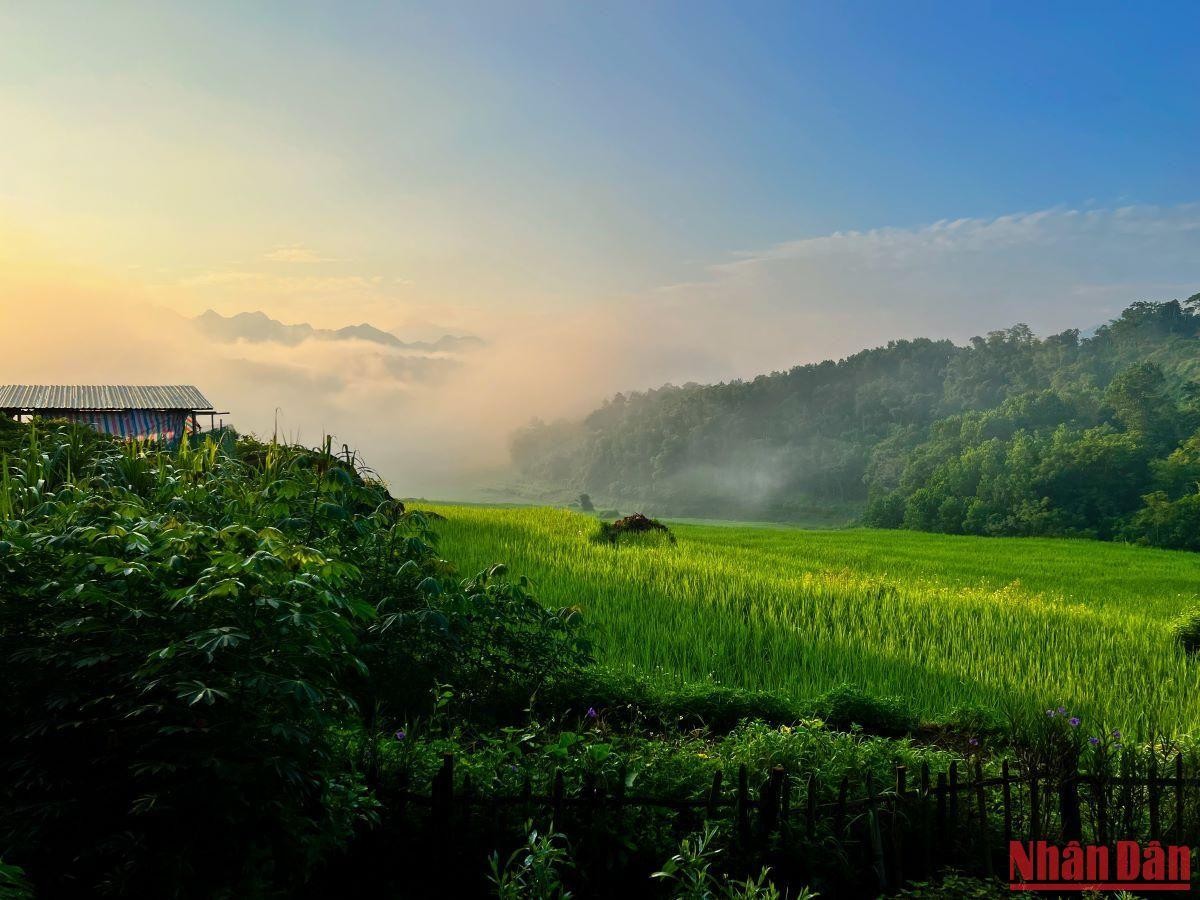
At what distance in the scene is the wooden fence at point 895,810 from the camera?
4059 mm

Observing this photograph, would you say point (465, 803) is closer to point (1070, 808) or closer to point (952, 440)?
point (1070, 808)

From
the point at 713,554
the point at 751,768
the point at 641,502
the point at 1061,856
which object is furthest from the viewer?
the point at 641,502

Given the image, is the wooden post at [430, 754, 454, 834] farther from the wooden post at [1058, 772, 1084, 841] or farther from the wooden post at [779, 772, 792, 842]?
the wooden post at [1058, 772, 1084, 841]

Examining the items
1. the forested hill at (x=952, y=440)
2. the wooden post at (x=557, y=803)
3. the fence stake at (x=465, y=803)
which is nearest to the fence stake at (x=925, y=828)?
the wooden post at (x=557, y=803)

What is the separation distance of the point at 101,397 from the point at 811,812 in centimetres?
3022

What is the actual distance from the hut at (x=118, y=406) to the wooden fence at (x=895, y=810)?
25.6 meters

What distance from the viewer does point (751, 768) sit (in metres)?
4.79

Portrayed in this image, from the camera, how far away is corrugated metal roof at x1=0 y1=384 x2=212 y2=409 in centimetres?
2742

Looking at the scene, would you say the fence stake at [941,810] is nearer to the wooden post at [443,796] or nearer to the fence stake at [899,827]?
the fence stake at [899,827]

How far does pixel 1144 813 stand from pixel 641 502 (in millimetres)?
80349

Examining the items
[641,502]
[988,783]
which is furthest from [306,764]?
[641,502]

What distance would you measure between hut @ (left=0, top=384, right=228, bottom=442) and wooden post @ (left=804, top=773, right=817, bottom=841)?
2609 centimetres

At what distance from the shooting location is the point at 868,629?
36.2 feet

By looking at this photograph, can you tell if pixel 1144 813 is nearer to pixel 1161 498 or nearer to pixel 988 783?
pixel 988 783
